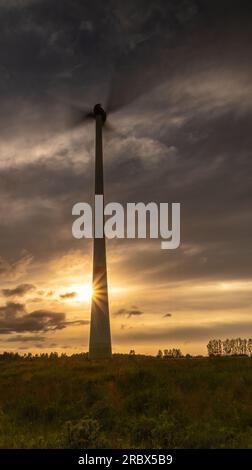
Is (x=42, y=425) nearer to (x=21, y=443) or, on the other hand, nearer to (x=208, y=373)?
(x=21, y=443)

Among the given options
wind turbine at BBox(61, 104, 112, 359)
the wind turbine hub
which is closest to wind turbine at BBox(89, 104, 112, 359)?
wind turbine at BBox(61, 104, 112, 359)

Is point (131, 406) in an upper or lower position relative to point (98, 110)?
lower

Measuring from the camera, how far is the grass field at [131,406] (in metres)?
23.0

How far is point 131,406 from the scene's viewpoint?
30.4m

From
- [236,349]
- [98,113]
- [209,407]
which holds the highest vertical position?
[98,113]

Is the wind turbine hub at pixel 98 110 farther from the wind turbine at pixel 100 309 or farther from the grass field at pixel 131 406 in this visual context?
the grass field at pixel 131 406

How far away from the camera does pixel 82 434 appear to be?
22578mm

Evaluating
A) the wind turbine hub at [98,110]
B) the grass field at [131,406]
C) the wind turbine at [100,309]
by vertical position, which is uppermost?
the wind turbine hub at [98,110]

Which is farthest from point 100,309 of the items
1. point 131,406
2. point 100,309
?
point 131,406

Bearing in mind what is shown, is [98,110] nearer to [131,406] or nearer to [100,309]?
[100,309]

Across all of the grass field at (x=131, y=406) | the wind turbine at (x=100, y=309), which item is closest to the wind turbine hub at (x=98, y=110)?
the wind turbine at (x=100, y=309)

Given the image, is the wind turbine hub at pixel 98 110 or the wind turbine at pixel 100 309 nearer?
the wind turbine at pixel 100 309
